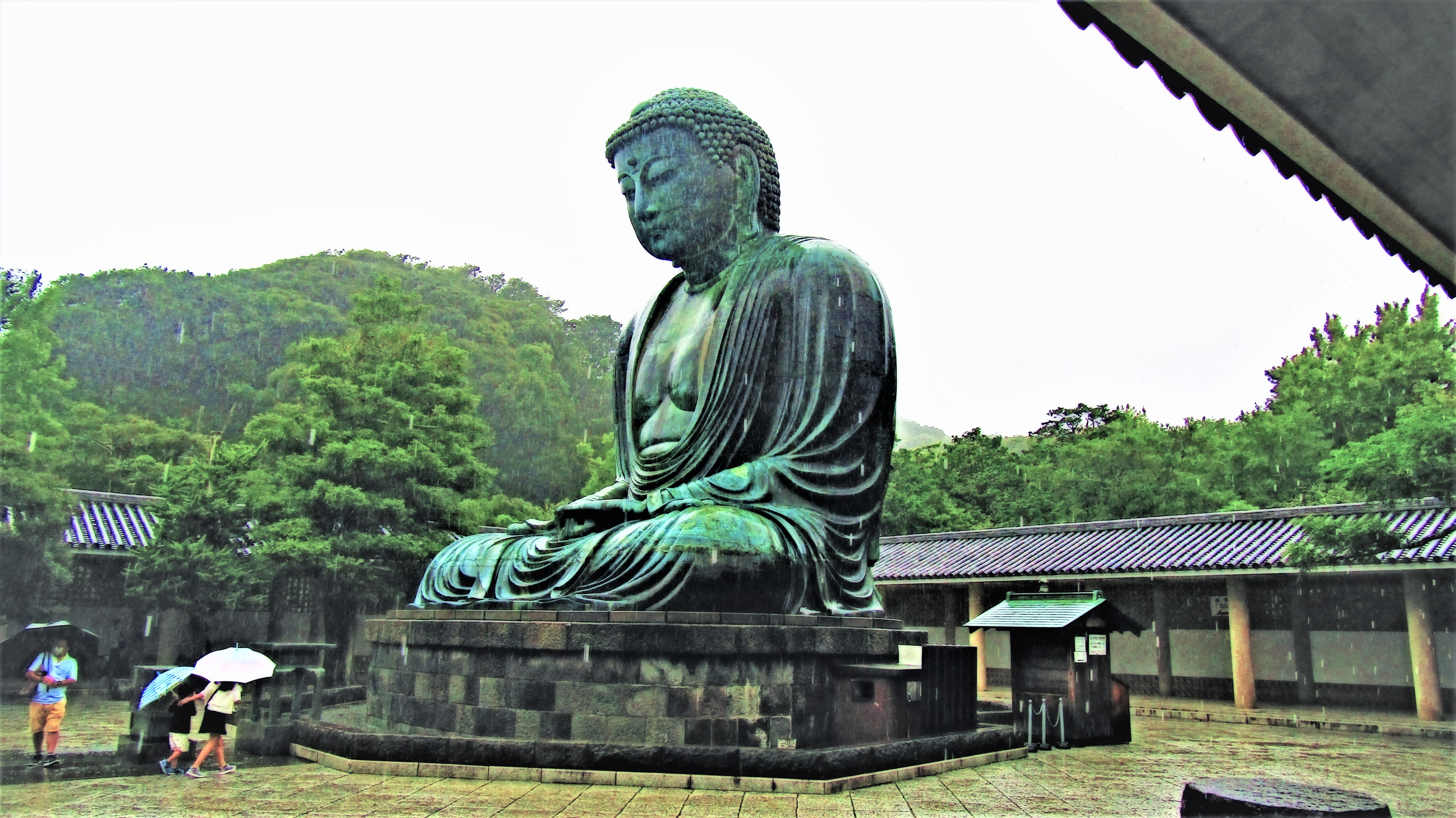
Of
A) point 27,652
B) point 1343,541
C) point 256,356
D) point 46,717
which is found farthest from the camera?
point 256,356

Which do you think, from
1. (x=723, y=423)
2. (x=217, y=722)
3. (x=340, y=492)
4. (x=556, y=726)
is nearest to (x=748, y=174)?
(x=723, y=423)

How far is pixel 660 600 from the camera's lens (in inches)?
200

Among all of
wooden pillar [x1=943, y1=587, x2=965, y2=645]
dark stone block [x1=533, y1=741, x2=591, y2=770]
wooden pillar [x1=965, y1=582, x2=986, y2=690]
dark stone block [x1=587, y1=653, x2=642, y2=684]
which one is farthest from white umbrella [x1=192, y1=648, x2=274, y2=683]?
wooden pillar [x1=943, y1=587, x2=965, y2=645]

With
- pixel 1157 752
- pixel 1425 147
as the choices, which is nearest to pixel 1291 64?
pixel 1425 147

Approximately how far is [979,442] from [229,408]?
23103 millimetres

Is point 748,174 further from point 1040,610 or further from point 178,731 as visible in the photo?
point 178,731

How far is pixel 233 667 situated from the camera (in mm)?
5500

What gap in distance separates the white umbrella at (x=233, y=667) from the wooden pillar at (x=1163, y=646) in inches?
511

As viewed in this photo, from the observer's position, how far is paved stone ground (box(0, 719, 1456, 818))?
387 centimetres

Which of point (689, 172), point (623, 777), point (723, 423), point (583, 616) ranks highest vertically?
point (689, 172)

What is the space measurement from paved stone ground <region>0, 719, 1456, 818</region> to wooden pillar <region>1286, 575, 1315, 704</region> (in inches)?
335

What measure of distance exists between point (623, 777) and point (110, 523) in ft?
47.4

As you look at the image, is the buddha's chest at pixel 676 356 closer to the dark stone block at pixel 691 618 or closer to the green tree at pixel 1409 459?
the dark stone block at pixel 691 618

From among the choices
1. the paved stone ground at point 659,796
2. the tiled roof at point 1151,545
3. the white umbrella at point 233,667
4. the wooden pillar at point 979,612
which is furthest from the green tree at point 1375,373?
the white umbrella at point 233,667
